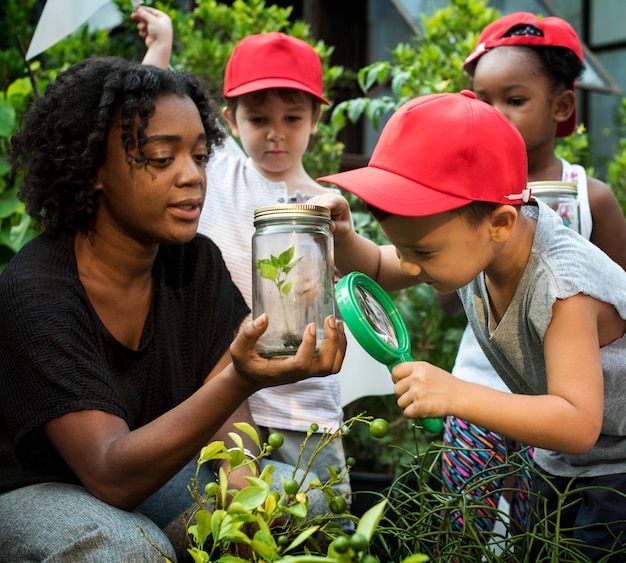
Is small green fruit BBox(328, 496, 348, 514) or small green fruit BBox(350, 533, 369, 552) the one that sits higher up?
small green fruit BBox(350, 533, 369, 552)

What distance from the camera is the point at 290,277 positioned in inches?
63.8

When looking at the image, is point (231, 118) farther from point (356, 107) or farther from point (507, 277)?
point (507, 277)

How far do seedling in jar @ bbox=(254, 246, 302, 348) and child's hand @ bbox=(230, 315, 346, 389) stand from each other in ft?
0.18

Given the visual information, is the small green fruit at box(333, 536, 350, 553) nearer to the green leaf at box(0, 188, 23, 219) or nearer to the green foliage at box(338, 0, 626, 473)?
the green foliage at box(338, 0, 626, 473)

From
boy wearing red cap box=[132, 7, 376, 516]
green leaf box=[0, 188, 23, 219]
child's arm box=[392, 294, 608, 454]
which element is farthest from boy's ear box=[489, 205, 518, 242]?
green leaf box=[0, 188, 23, 219]

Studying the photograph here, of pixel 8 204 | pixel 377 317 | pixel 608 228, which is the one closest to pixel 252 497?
pixel 377 317

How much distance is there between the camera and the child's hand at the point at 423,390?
4.58ft

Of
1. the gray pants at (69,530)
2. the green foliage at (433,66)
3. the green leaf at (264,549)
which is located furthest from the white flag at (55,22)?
the green leaf at (264,549)

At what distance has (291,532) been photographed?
1.19 m

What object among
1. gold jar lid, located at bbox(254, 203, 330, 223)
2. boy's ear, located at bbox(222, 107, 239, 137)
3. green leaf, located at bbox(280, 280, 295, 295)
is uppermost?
boy's ear, located at bbox(222, 107, 239, 137)

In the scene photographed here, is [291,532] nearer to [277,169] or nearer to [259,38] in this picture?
[277,169]

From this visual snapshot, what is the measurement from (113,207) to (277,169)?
2.51 feet

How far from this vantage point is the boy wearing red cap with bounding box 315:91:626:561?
143 cm

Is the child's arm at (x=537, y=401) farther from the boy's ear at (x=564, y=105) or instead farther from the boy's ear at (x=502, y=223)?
the boy's ear at (x=564, y=105)
